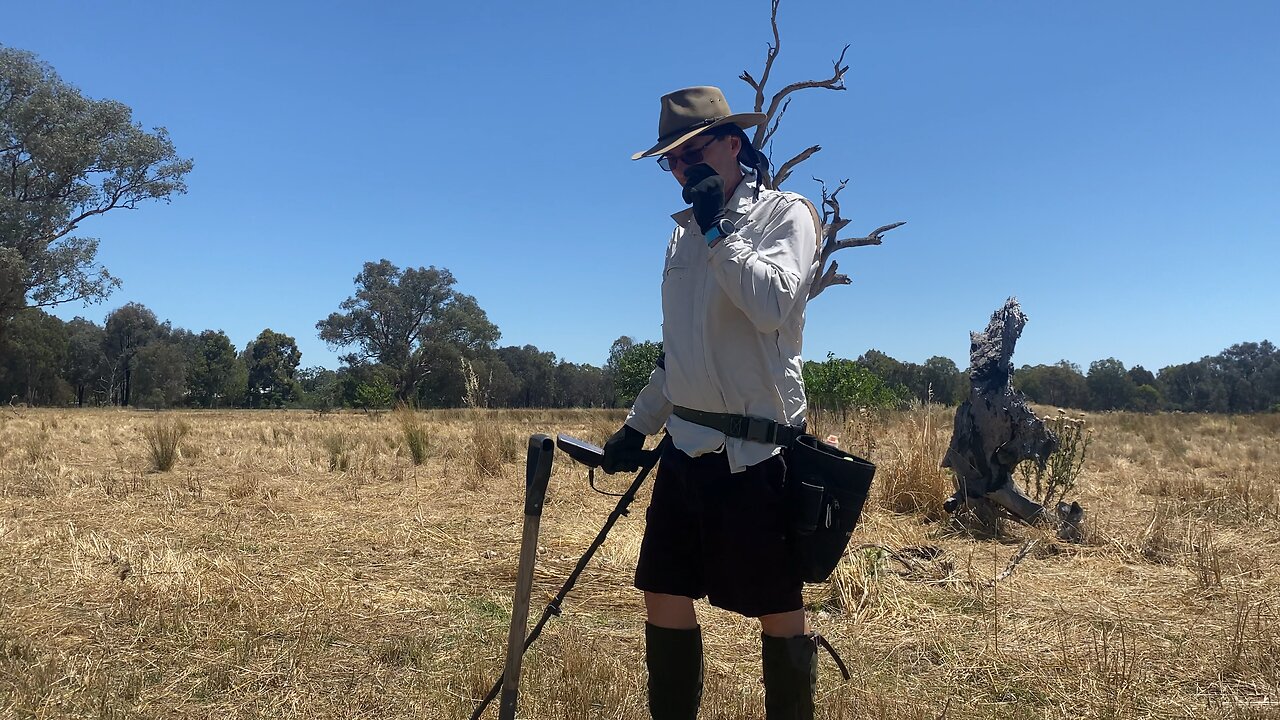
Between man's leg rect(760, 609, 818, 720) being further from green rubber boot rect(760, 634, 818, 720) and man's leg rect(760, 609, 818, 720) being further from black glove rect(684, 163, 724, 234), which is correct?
black glove rect(684, 163, 724, 234)

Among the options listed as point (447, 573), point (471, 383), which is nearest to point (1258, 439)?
point (471, 383)

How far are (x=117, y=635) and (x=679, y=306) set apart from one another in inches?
108

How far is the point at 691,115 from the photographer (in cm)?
210

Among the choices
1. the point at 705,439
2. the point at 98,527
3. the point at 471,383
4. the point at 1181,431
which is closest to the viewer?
the point at 705,439

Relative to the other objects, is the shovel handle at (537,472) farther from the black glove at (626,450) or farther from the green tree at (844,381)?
the green tree at (844,381)

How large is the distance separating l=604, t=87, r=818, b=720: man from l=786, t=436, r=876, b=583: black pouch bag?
0.13 ft

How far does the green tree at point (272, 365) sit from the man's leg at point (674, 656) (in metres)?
69.6

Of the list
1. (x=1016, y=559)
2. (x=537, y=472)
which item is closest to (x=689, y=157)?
(x=537, y=472)

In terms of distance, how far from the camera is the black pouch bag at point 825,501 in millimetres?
1901

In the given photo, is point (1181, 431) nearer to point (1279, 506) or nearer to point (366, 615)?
point (1279, 506)

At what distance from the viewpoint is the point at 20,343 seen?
43.3m

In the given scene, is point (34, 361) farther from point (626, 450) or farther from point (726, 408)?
point (726, 408)

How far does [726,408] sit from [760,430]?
4.4 inches

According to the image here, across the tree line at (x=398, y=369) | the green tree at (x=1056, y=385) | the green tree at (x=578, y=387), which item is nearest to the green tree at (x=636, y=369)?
the tree line at (x=398, y=369)
